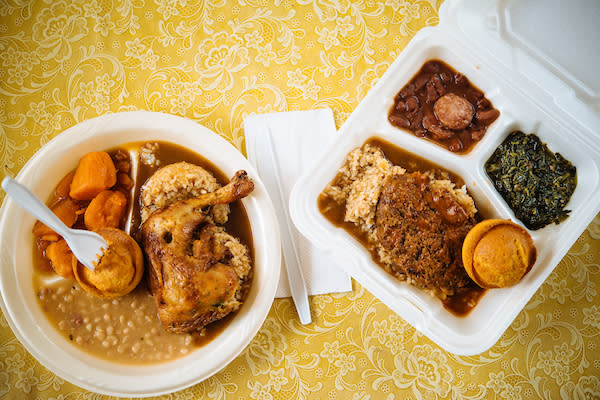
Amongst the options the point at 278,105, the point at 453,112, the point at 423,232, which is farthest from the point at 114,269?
the point at 453,112

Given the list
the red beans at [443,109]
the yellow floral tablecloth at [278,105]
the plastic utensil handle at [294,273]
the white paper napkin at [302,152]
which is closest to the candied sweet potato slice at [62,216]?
the yellow floral tablecloth at [278,105]

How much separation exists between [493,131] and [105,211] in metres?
2.50

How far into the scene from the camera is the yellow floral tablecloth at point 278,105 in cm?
275

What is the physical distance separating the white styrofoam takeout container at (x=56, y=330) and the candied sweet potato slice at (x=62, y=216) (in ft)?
0.17

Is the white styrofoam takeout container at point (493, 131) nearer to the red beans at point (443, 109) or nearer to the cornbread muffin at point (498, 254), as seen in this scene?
the red beans at point (443, 109)

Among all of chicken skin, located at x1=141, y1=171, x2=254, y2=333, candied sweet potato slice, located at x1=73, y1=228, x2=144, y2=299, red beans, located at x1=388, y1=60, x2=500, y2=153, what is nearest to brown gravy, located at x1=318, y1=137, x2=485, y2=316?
red beans, located at x1=388, y1=60, x2=500, y2=153

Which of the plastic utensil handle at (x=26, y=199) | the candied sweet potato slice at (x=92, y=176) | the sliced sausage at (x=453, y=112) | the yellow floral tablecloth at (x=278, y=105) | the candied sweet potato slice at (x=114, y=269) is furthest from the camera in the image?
the yellow floral tablecloth at (x=278, y=105)

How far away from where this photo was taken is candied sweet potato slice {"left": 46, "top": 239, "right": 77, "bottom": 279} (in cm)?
245

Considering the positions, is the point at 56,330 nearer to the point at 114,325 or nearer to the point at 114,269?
the point at 114,325

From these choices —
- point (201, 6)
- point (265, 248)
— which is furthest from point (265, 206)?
point (201, 6)

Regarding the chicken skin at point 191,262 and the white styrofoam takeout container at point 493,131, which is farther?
the white styrofoam takeout container at point 493,131

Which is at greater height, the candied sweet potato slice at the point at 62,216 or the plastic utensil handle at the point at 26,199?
the plastic utensil handle at the point at 26,199

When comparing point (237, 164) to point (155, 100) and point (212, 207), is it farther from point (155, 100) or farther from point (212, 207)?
point (155, 100)

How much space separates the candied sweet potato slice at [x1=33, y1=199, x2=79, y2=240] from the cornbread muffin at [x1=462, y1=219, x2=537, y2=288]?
2385 mm
